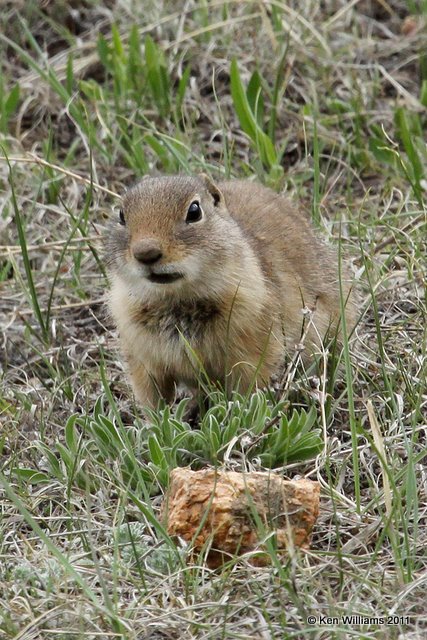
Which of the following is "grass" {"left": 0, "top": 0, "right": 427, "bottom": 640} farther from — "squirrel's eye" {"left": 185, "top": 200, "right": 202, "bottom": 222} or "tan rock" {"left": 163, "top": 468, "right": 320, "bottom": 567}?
"squirrel's eye" {"left": 185, "top": 200, "right": 202, "bottom": 222}

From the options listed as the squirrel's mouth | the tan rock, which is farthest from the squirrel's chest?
the tan rock

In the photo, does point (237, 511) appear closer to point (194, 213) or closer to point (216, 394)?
point (216, 394)

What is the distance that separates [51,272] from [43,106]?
1464mm

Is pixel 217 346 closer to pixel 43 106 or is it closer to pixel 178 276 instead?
pixel 178 276

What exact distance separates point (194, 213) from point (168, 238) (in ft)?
0.76

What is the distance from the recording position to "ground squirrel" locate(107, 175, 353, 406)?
4.39m

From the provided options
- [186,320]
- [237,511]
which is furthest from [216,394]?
[237,511]

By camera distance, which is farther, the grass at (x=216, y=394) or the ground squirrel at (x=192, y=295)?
the ground squirrel at (x=192, y=295)

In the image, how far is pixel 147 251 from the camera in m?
4.22

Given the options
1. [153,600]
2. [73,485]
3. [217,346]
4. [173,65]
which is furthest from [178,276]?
[173,65]

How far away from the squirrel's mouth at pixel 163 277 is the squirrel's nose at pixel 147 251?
8cm

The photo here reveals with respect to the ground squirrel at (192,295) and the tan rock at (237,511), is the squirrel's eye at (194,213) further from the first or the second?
the tan rock at (237,511)

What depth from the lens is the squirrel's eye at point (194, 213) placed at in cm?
451

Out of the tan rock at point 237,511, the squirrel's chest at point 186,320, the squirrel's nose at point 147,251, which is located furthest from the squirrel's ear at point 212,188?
the tan rock at point 237,511
